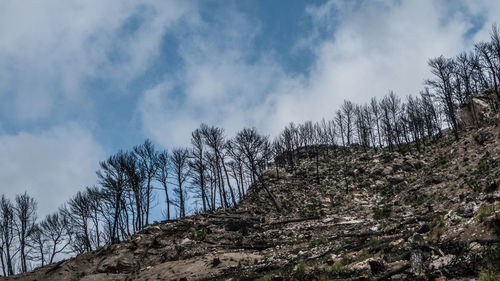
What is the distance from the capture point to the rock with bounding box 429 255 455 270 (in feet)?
25.4

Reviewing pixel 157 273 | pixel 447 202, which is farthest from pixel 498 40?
pixel 157 273

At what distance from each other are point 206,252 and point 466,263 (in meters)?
15.7

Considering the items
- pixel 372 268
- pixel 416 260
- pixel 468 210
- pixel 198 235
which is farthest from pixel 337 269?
pixel 198 235

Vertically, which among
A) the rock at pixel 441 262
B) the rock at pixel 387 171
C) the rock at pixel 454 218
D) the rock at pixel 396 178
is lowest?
the rock at pixel 441 262

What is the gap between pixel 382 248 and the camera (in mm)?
11008

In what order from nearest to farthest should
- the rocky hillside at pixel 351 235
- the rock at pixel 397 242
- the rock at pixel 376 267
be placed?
the rock at pixel 376 267
the rocky hillside at pixel 351 235
the rock at pixel 397 242

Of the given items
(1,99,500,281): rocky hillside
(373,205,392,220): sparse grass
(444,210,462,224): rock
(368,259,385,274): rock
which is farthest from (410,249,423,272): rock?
(373,205,392,220): sparse grass

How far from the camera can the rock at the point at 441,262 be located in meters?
7.74

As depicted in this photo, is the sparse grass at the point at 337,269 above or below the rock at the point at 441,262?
below

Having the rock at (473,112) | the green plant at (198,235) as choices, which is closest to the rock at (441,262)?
the green plant at (198,235)

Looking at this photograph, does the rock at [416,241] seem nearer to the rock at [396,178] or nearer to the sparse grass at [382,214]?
the sparse grass at [382,214]

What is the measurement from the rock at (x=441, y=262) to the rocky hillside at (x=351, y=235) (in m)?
0.03

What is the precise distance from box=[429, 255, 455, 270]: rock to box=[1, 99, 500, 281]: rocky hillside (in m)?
0.03

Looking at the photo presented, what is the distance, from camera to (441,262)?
26.1 feet
